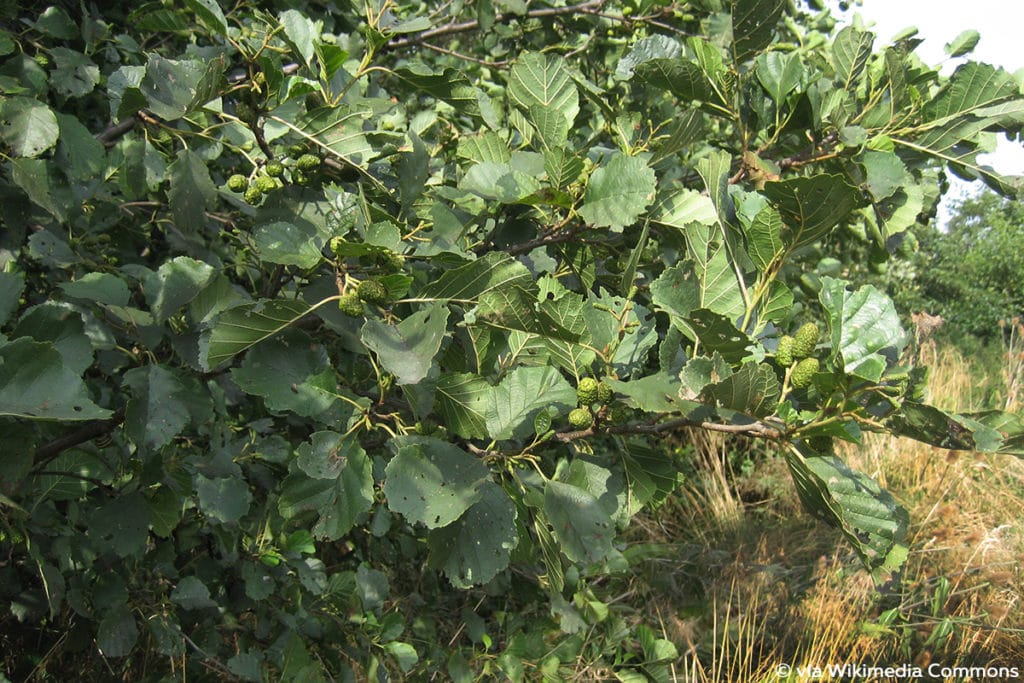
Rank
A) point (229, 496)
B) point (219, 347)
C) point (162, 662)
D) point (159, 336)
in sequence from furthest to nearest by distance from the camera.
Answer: point (162, 662), point (229, 496), point (159, 336), point (219, 347)

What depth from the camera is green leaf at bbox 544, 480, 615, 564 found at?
2.66ft

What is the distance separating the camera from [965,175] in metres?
1.33

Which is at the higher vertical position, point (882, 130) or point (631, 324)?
point (882, 130)

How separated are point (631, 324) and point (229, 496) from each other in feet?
2.29

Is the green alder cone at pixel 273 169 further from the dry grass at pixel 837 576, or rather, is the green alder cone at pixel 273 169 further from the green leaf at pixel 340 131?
the dry grass at pixel 837 576

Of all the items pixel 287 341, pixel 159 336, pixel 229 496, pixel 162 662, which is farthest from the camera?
pixel 162 662

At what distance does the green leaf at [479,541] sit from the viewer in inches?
33.0

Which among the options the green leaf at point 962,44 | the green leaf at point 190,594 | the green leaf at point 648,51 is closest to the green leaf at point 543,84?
the green leaf at point 648,51

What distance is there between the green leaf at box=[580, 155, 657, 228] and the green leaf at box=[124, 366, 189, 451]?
588mm

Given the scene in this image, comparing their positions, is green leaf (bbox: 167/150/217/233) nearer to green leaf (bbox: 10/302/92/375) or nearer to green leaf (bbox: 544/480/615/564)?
green leaf (bbox: 10/302/92/375)

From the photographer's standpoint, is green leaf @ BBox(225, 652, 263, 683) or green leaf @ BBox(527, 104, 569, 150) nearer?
green leaf @ BBox(527, 104, 569, 150)

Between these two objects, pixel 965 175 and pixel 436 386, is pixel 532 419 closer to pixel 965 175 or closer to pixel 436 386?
pixel 436 386

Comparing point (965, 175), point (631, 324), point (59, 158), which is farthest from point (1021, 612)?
point (59, 158)

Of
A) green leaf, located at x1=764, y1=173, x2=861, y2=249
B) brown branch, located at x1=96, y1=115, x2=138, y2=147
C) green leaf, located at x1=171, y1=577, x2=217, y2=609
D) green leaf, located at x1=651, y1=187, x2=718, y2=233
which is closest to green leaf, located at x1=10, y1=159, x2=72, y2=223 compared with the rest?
brown branch, located at x1=96, y1=115, x2=138, y2=147
